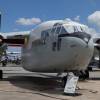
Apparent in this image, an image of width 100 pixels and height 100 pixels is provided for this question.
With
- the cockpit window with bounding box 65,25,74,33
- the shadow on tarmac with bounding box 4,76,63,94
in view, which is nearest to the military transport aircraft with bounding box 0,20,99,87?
the cockpit window with bounding box 65,25,74,33

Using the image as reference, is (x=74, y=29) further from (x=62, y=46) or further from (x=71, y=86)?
(x=71, y=86)

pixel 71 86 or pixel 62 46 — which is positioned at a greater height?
pixel 62 46

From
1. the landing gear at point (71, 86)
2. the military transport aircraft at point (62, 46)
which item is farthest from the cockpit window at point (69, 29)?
the landing gear at point (71, 86)

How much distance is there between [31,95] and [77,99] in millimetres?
2141

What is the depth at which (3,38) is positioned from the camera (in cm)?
2511

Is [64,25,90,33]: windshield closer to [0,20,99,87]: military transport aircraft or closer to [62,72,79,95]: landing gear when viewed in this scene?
[0,20,99,87]: military transport aircraft

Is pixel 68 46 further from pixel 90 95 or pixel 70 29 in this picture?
pixel 90 95

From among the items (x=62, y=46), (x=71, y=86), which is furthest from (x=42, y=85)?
(x=71, y=86)

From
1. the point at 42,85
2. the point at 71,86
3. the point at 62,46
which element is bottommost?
the point at 42,85

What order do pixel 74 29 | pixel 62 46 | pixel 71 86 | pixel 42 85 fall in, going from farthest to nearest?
pixel 42 85 < pixel 74 29 < pixel 62 46 < pixel 71 86

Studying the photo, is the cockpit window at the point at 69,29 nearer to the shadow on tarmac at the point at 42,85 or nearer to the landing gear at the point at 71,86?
the landing gear at the point at 71,86

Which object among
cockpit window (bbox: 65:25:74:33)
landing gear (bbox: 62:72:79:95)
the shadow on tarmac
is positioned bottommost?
the shadow on tarmac

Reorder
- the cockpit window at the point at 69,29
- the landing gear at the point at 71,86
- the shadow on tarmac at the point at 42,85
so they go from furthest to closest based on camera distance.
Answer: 1. the cockpit window at the point at 69,29
2. the shadow on tarmac at the point at 42,85
3. the landing gear at the point at 71,86

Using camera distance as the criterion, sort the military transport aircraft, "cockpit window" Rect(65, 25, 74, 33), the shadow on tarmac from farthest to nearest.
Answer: "cockpit window" Rect(65, 25, 74, 33) < the military transport aircraft < the shadow on tarmac
